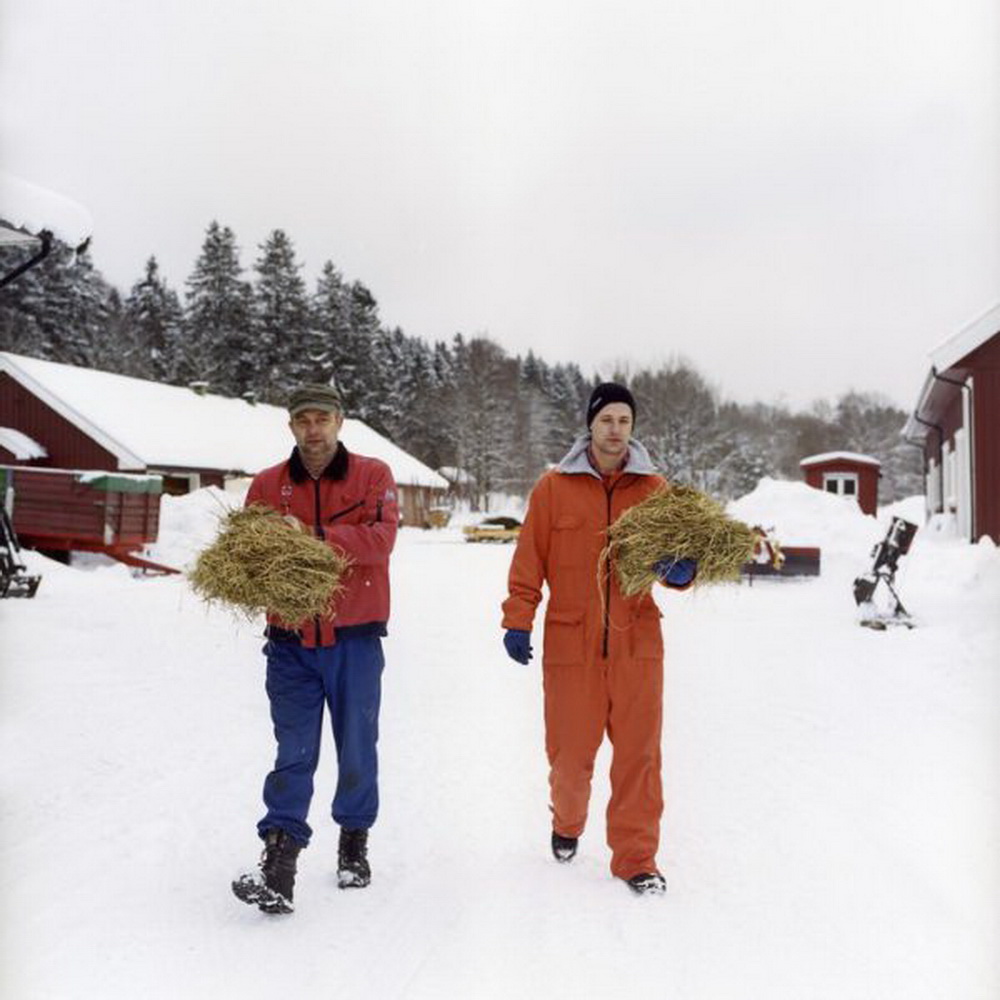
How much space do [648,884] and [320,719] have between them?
1349 mm

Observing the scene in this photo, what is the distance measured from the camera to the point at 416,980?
2.71m

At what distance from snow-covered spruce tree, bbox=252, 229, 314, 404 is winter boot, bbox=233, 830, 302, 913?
30.1 m

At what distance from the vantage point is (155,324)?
4809 centimetres

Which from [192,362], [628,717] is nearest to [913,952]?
[628,717]

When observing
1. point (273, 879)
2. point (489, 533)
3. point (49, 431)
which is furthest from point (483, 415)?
point (273, 879)

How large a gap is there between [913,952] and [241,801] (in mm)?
2877

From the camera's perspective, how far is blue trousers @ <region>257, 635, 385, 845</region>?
3.30 meters

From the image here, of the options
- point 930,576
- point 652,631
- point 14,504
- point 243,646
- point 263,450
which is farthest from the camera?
point 263,450

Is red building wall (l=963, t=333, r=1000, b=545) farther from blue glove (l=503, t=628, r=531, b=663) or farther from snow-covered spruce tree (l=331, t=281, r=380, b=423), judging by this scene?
snow-covered spruce tree (l=331, t=281, r=380, b=423)

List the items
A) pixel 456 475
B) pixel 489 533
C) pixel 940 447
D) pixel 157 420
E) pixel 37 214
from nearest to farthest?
pixel 37 214, pixel 940 447, pixel 157 420, pixel 489 533, pixel 456 475

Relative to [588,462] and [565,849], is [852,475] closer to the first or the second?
[588,462]

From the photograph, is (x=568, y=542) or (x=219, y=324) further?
(x=219, y=324)

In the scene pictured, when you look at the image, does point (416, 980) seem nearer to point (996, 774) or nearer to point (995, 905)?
point (995, 905)

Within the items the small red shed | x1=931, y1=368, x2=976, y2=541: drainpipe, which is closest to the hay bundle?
x1=931, y1=368, x2=976, y2=541: drainpipe
